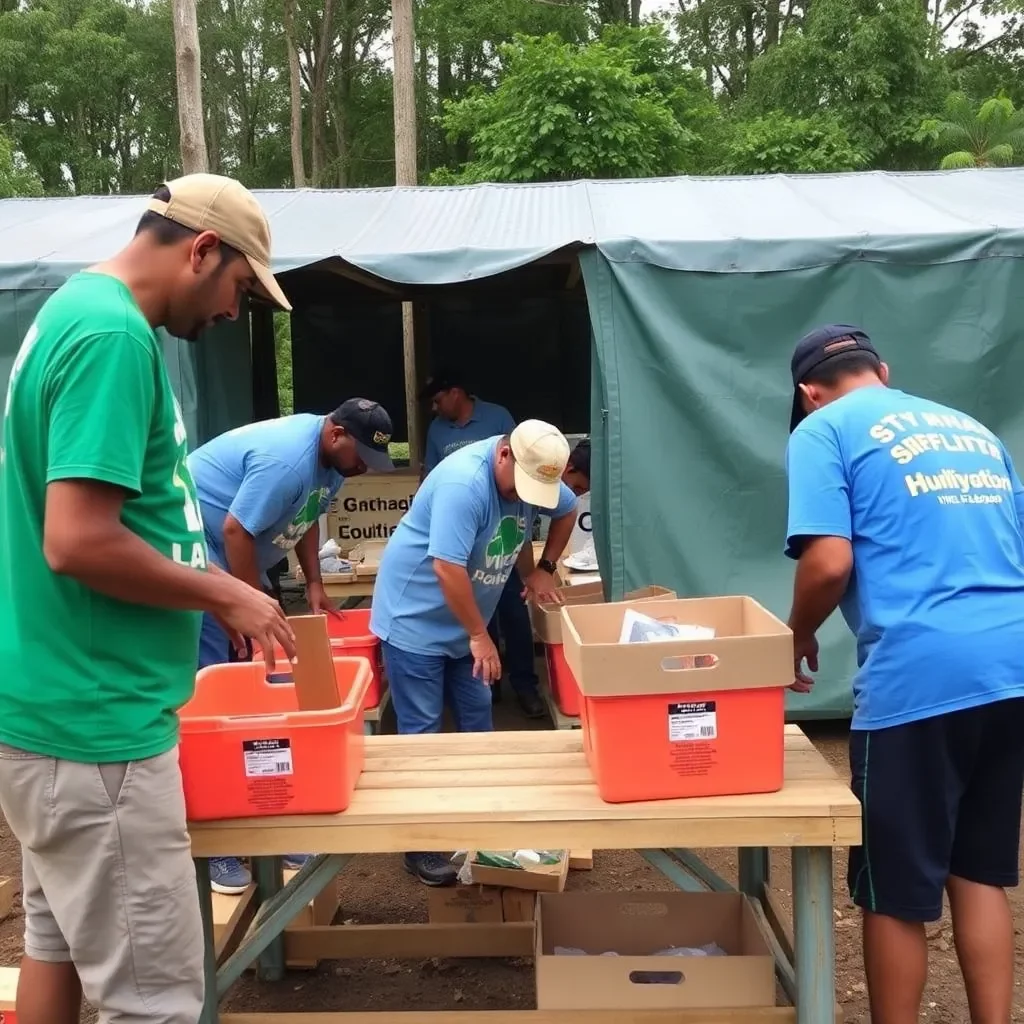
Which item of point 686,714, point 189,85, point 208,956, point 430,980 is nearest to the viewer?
point 686,714

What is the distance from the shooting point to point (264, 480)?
3.31 m

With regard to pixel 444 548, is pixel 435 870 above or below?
below

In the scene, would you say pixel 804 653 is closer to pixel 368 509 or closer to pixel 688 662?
pixel 688 662

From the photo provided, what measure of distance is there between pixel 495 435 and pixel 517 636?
151cm

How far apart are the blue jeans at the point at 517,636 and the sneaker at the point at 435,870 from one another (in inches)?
76.3

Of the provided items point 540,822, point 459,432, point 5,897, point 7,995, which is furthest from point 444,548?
point 459,432

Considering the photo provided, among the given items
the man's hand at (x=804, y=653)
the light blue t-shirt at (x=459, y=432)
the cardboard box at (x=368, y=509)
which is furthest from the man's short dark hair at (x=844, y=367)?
the cardboard box at (x=368, y=509)

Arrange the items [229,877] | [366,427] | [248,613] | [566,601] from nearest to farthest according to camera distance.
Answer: [248,613]
[229,877]
[366,427]
[566,601]

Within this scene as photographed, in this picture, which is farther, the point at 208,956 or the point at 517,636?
the point at 517,636

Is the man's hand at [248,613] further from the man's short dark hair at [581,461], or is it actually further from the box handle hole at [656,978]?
the man's short dark hair at [581,461]

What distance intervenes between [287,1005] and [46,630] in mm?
1710

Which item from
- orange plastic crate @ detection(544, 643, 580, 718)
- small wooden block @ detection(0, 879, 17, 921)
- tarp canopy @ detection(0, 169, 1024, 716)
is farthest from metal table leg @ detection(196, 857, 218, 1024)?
tarp canopy @ detection(0, 169, 1024, 716)

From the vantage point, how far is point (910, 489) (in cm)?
200

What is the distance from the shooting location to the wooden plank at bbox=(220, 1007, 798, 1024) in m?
2.22
